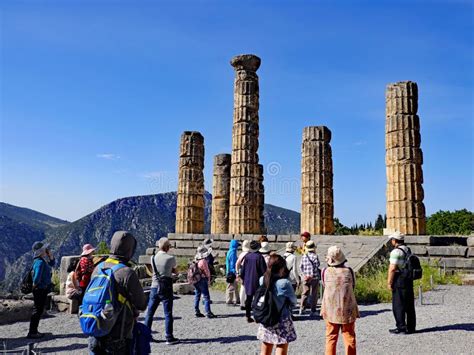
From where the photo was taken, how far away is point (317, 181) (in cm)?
2123

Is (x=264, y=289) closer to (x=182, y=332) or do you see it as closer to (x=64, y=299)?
(x=182, y=332)

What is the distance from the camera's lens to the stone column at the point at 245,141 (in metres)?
22.6

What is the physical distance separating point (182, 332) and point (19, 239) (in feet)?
294

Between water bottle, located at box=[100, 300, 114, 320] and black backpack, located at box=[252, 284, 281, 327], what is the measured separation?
195 centimetres

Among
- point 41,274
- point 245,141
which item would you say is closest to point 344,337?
point 41,274

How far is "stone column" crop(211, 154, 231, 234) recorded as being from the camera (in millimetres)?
26812

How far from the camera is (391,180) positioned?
1925 cm

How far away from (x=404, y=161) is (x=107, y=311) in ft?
56.4

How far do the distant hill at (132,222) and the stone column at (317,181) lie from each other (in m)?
67.5

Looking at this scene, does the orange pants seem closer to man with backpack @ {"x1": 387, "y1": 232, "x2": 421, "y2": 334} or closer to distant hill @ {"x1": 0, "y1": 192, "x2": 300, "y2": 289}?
man with backpack @ {"x1": 387, "y1": 232, "x2": 421, "y2": 334}

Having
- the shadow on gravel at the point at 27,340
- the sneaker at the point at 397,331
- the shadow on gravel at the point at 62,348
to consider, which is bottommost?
the shadow on gravel at the point at 27,340

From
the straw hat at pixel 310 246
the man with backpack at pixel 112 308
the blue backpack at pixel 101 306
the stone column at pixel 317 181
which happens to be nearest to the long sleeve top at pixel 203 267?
the straw hat at pixel 310 246

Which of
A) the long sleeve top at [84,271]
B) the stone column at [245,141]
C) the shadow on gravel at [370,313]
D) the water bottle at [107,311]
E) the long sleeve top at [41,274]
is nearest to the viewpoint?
the water bottle at [107,311]

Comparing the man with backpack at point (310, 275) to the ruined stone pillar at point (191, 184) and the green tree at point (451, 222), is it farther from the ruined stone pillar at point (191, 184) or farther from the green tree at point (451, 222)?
the green tree at point (451, 222)
